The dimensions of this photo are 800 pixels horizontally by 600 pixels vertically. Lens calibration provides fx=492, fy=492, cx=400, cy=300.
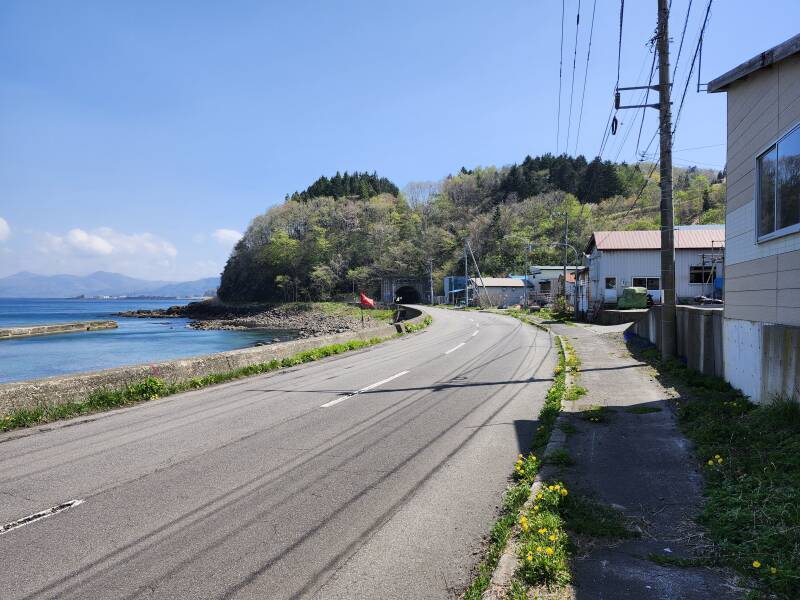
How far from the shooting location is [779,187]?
7.20m

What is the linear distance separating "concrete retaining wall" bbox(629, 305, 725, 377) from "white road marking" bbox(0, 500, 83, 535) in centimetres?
1036

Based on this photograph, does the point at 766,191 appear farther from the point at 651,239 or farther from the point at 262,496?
the point at 651,239

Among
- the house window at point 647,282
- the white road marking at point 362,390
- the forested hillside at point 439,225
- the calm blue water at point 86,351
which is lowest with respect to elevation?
the calm blue water at point 86,351

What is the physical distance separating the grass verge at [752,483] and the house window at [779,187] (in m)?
2.56

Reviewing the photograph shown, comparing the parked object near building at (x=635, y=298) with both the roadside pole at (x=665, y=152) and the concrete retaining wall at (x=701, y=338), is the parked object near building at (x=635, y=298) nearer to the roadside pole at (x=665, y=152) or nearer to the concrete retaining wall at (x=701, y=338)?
the concrete retaining wall at (x=701, y=338)

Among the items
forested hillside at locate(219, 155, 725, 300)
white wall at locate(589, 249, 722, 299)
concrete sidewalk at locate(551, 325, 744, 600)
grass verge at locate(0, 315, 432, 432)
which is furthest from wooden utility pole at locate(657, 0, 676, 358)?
forested hillside at locate(219, 155, 725, 300)

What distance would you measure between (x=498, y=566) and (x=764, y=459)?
3.50 meters

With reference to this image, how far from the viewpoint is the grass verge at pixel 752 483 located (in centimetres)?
329

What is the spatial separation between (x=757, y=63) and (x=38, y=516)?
432 inches

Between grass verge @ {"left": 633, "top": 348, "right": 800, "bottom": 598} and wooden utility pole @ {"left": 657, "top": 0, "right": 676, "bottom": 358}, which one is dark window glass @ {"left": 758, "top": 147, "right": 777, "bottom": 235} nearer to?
grass verge @ {"left": 633, "top": 348, "right": 800, "bottom": 598}

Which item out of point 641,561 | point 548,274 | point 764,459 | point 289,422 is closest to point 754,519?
point 641,561

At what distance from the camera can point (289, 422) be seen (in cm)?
782

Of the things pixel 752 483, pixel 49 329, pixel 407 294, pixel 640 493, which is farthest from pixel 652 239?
pixel 49 329

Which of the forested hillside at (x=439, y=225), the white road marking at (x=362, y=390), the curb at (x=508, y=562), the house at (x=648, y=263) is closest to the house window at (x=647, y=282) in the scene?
the house at (x=648, y=263)
